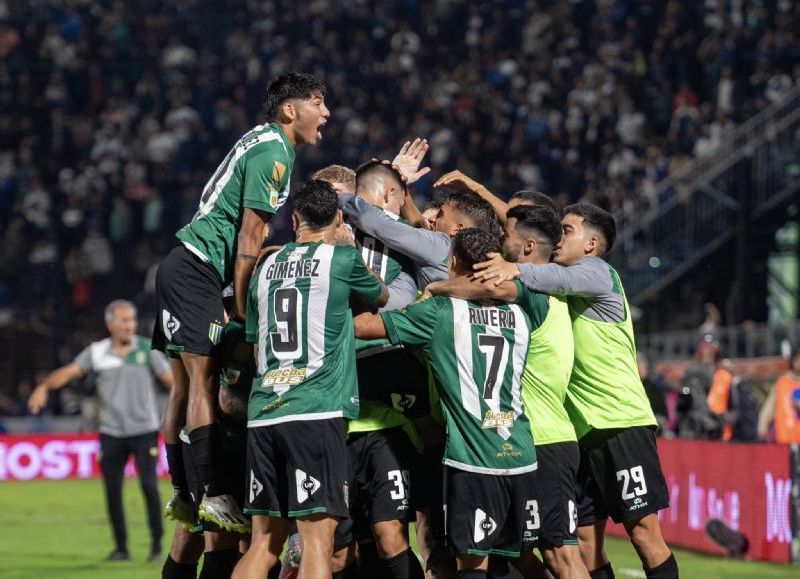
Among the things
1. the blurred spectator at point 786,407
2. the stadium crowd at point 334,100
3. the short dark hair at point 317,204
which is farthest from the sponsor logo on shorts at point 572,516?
the stadium crowd at point 334,100

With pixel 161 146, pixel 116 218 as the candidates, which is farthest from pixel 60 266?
pixel 161 146

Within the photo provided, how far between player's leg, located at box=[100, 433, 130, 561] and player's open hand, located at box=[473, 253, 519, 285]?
625cm

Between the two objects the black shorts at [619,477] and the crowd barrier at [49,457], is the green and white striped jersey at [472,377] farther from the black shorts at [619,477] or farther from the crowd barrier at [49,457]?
the crowd barrier at [49,457]

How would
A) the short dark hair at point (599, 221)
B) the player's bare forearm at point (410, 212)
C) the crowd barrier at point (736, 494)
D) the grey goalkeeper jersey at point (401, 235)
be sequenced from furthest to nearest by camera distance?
the crowd barrier at point (736, 494), the player's bare forearm at point (410, 212), the short dark hair at point (599, 221), the grey goalkeeper jersey at point (401, 235)

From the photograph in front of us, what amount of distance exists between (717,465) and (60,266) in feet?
43.5

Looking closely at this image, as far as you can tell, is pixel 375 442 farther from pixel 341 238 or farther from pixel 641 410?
pixel 641 410

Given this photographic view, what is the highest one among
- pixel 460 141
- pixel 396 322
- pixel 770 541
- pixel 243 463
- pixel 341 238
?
pixel 460 141

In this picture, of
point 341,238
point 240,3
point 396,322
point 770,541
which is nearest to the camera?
point 396,322

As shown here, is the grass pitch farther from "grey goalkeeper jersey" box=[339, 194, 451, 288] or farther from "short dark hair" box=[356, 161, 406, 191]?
"short dark hair" box=[356, 161, 406, 191]

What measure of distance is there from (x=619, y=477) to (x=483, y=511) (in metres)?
1.16

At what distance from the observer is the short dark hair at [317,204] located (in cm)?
682

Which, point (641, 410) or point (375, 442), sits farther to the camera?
point (641, 410)

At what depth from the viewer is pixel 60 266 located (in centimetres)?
2205

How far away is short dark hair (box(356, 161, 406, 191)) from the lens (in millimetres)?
7660
